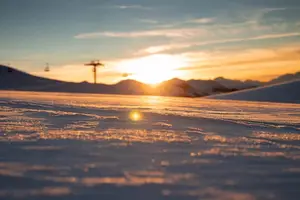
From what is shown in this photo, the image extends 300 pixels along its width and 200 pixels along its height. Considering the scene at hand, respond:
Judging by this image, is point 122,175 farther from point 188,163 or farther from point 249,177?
point 249,177

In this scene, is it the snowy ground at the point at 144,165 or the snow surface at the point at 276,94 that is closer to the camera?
the snowy ground at the point at 144,165

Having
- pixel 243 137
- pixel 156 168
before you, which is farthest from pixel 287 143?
pixel 156 168

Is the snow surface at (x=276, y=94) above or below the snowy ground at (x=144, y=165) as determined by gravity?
above

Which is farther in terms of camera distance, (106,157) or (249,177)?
(106,157)

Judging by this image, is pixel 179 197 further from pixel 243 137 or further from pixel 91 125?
pixel 91 125

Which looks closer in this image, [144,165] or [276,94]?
[144,165]

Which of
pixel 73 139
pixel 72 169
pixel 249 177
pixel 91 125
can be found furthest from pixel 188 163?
pixel 91 125

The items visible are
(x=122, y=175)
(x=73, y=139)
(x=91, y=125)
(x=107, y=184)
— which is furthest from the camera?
(x=91, y=125)

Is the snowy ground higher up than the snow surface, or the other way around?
the snow surface

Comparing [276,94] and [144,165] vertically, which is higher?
[276,94]

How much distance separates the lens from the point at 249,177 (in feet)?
10.5

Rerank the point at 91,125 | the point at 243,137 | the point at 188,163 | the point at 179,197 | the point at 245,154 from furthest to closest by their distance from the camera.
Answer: the point at 91,125 → the point at 243,137 → the point at 245,154 → the point at 188,163 → the point at 179,197

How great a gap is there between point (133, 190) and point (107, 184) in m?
0.26

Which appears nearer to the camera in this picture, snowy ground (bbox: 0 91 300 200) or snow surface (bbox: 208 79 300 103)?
snowy ground (bbox: 0 91 300 200)
